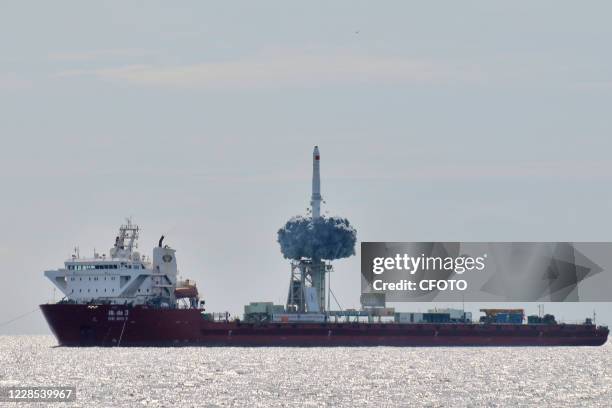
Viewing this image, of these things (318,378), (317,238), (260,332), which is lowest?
(318,378)

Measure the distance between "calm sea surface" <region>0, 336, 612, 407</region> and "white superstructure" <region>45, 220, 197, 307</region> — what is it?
5.44 m

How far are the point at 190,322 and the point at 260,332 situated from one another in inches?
366

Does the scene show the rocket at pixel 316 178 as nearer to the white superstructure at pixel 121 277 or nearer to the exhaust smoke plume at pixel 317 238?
the exhaust smoke plume at pixel 317 238

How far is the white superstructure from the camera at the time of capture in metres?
140

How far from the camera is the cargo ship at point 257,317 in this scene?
5359 inches

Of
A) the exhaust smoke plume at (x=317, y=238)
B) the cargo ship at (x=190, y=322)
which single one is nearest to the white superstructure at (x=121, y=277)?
the cargo ship at (x=190, y=322)

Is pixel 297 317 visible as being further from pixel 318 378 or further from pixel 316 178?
pixel 318 378

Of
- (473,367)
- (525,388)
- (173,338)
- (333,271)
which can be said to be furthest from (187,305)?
(525,388)

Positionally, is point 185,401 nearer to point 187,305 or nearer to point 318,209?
point 187,305

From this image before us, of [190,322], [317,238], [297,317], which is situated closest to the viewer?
[190,322]

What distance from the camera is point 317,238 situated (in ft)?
522

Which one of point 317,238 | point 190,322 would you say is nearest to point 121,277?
point 190,322

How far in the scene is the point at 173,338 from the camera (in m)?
137

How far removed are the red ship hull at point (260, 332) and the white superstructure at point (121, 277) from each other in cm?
319
